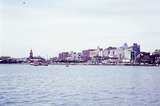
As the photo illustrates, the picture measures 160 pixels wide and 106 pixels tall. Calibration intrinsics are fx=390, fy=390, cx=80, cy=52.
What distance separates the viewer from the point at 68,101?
112 feet

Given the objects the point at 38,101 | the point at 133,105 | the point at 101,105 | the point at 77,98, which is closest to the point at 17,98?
the point at 38,101

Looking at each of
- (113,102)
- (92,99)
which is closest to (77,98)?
(92,99)

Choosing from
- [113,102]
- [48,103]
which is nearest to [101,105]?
[113,102]

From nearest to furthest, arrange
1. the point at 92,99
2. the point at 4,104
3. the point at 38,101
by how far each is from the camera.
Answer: the point at 4,104, the point at 38,101, the point at 92,99

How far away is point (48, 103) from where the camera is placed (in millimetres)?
32594

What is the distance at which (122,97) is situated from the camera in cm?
3825

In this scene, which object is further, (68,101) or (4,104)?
(68,101)

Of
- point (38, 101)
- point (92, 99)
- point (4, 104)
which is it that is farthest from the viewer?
point (92, 99)

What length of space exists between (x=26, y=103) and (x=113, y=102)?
7526mm

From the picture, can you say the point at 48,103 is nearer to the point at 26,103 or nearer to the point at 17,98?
the point at 26,103

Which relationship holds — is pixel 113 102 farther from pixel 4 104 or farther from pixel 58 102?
pixel 4 104

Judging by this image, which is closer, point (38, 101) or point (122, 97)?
point (38, 101)

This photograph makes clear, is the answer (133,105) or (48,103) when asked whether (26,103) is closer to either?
(48,103)

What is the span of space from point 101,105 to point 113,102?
2064 mm
